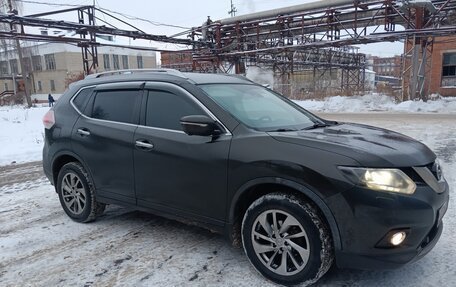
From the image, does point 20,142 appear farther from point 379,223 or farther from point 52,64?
point 52,64

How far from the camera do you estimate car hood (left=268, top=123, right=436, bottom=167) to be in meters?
2.78

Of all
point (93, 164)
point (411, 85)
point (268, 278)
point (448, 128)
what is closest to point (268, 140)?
→ point (268, 278)

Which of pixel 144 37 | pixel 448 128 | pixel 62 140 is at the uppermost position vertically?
pixel 144 37

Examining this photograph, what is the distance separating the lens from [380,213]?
264 cm

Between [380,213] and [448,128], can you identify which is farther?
[448,128]

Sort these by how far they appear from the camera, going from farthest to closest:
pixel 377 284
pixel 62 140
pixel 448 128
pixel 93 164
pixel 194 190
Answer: pixel 448 128 → pixel 62 140 → pixel 93 164 → pixel 194 190 → pixel 377 284

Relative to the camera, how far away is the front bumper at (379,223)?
264 centimetres

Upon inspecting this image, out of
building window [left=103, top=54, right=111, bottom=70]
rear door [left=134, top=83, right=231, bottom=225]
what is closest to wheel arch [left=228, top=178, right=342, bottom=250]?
rear door [left=134, top=83, right=231, bottom=225]

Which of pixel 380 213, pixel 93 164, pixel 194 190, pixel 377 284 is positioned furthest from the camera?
pixel 93 164

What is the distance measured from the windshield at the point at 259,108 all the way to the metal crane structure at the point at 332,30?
15082 millimetres

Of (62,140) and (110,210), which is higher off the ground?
(62,140)

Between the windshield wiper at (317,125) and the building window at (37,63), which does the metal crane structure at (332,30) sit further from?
the building window at (37,63)

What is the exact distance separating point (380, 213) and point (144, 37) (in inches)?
792

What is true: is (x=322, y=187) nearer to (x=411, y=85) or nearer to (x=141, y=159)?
(x=141, y=159)
